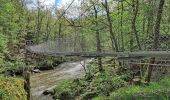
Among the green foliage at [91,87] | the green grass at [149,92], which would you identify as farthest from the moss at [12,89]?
the green foliage at [91,87]

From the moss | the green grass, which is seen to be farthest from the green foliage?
the moss

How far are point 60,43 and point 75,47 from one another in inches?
90.3

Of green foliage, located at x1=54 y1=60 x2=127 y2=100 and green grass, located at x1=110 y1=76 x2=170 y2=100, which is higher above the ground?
green grass, located at x1=110 y1=76 x2=170 y2=100

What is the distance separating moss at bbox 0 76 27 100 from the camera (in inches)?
285

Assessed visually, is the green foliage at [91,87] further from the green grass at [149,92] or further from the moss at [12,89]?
the moss at [12,89]

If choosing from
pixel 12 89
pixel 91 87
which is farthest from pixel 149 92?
pixel 91 87

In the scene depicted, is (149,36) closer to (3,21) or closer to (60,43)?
(60,43)

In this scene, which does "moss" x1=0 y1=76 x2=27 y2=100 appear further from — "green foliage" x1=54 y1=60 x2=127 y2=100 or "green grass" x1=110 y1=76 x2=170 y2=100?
"green foliage" x1=54 y1=60 x2=127 y2=100

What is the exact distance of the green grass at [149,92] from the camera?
27.1 ft

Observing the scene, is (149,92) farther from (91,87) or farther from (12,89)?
(91,87)

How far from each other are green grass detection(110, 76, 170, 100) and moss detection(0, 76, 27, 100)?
2.75 meters

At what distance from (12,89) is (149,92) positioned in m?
3.57

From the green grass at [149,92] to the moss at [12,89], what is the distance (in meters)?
2.75

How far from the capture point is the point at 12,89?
788 cm
